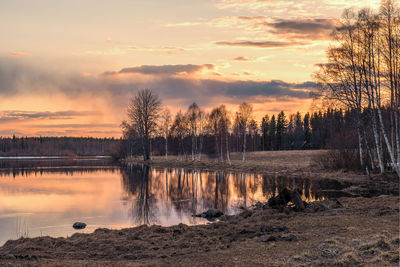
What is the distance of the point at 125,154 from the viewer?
130750 millimetres

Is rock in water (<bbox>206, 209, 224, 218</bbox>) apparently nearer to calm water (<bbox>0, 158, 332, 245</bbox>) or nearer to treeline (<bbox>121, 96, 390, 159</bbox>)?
calm water (<bbox>0, 158, 332, 245</bbox>)

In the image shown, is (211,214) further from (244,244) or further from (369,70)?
(369,70)

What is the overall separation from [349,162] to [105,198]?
29840 millimetres

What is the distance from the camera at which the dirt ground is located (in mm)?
11617

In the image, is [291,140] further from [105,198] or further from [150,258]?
[150,258]

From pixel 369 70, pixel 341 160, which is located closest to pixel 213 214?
pixel 369 70

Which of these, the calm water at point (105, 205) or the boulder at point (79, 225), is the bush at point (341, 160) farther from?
the boulder at point (79, 225)

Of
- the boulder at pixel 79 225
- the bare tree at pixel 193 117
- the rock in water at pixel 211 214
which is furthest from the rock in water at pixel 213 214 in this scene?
the bare tree at pixel 193 117

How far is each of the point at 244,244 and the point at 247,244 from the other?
128 millimetres

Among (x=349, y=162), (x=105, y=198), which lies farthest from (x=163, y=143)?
(x=105, y=198)

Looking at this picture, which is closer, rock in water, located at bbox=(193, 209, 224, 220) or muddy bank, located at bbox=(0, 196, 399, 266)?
muddy bank, located at bbox=(0, 196, 399, 266)

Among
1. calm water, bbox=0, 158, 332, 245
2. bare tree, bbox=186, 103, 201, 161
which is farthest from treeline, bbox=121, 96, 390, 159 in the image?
calm water, bbox=0, 158, 332, 245

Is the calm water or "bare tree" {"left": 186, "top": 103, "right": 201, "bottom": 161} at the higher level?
"bare tree" {"left": 186, "top": 103, "right": 201, "bottom": 161}

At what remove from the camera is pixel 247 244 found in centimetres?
1402
